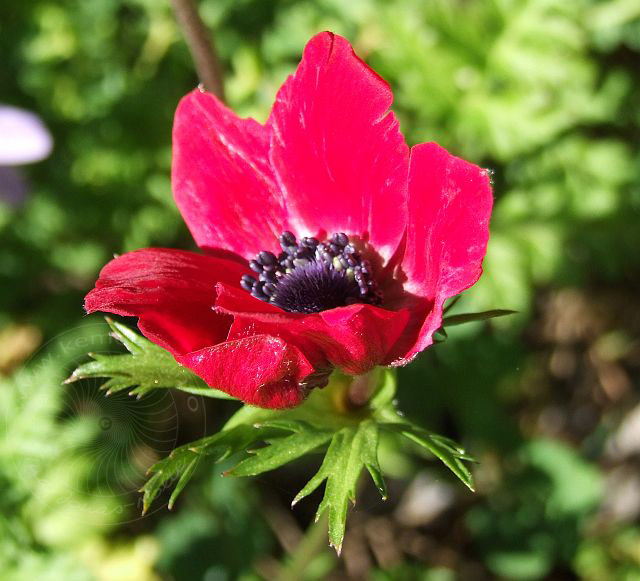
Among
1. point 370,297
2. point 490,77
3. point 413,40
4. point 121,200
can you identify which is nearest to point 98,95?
point 121,200

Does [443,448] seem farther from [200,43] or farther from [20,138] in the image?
[20,138]

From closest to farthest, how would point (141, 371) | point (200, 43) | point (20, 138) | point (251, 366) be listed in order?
1. point (251, 366)
2. point (141, 371)
3. point (200, 43)
4. point (20, 138)

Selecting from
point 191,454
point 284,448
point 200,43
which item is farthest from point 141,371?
point 200,43

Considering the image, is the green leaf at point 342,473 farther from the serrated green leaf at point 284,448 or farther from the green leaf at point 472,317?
the green leaf at point 472,317

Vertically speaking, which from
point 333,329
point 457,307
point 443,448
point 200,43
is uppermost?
point 200,43

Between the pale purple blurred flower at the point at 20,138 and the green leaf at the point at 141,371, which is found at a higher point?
the pale purple blurred flower at the point at 20,138

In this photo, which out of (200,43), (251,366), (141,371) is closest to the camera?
(251,366)

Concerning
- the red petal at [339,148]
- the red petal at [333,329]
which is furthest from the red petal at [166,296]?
the red petal at [339,148]
